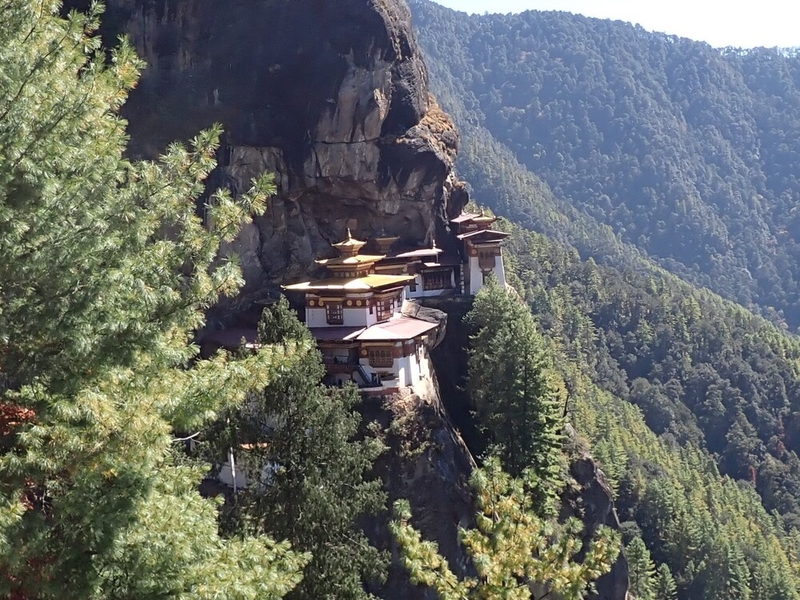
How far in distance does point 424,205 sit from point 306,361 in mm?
21728

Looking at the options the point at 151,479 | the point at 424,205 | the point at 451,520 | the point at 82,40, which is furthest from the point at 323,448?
the point at 424,205

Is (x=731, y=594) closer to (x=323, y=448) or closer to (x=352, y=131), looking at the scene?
(x=352, y=131)

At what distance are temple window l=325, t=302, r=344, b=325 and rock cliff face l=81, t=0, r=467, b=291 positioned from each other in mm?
5011

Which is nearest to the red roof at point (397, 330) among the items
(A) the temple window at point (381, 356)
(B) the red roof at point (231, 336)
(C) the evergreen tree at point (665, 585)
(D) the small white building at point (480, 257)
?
(A) the temple window at point (381, 356)

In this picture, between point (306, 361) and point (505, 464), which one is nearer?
point (306, 361)

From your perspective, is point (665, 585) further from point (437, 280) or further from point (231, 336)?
point (231, 336)

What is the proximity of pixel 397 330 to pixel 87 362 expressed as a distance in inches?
772

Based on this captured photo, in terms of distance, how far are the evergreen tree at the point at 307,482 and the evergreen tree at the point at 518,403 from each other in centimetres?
1282

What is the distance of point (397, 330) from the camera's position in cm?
2872

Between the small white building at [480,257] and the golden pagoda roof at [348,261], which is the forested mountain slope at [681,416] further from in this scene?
the golden pagoda roof at [348,261]

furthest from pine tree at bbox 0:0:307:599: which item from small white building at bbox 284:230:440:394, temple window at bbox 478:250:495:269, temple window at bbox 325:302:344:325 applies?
temple window at bbox 478:250:495:269

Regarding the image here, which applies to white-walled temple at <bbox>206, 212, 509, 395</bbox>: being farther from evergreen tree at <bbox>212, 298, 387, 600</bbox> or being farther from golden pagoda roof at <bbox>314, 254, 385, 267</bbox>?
evergreen tree at <bbox>212, 298, 387, 600</bbox>

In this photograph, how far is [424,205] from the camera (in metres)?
38.8

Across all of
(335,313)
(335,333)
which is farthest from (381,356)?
(335,313)
